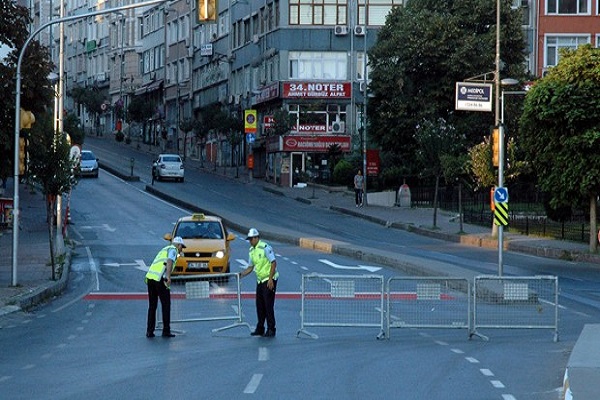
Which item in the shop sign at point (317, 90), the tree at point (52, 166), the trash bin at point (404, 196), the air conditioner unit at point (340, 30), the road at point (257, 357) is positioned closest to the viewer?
the road at point (257, 357)

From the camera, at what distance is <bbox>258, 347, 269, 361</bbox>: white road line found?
1870 cm

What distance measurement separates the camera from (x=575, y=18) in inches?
3342

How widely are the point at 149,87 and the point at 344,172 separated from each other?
52.6 meters

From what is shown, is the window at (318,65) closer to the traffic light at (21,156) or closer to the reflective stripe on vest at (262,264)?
the traffic light at (21,156)

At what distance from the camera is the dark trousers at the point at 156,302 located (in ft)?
71.3

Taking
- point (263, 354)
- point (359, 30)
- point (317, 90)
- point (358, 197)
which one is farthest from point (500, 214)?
point (359, 30)

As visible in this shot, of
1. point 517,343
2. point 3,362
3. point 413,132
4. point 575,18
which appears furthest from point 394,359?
point 575,18

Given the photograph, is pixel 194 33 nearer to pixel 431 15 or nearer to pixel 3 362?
pixel 431 15

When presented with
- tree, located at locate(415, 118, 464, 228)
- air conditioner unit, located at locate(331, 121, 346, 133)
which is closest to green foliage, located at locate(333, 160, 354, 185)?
air conditioner unit, located at locate(331, 121, 346, 133)

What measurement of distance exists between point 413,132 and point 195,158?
142ft

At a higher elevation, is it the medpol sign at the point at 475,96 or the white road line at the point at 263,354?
the medpol sign at the point at 475,96

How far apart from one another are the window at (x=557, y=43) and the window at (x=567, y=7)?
5.46 ft

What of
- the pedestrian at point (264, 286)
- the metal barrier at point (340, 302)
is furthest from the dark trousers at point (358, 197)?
the pedestrian at point (264, 286)

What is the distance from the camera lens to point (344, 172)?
265 ft
